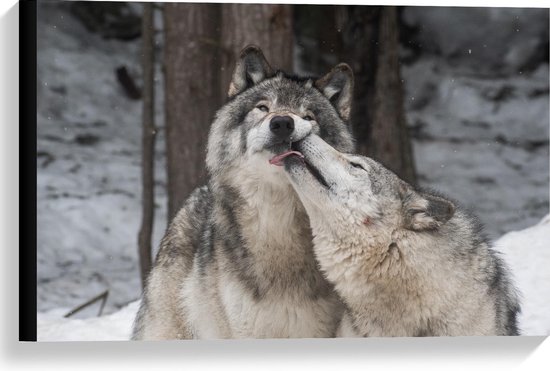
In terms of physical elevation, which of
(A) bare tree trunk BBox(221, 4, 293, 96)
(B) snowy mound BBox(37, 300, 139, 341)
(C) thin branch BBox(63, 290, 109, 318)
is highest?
(A) bare tree trunk BBox(221, 4, 293, 96)

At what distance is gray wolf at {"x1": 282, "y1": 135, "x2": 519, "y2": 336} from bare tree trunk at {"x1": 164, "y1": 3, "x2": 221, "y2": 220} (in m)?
0.70

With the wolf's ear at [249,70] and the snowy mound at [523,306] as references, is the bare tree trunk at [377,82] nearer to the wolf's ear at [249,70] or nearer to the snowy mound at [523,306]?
the wolf's ear at [249,70]

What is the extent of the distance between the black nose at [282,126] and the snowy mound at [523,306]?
1003 millimetres

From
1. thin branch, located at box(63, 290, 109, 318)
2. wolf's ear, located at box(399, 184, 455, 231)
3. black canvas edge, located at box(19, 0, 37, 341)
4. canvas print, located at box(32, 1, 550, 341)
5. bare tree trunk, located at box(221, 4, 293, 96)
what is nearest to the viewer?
wolf's ear, located at box(399, 184, 455, 231)

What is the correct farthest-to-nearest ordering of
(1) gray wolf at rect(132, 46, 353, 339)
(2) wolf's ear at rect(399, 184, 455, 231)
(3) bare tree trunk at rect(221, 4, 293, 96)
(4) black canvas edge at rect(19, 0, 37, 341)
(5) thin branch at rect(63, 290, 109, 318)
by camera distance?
(3) bare tree trunk at rect(221, 4, 293, 96), (5) thin branch at rect(63, 290, 109, 318), (4) black canvas edge at rect(19, 0, 37, 341), (1) gray wolf at rect(132, 46, 353, 339), (2) wolf's ear at rect(399, 184, 455, 231)

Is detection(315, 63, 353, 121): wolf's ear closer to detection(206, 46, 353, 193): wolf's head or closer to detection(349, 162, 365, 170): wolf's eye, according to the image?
detection(206, 46, 353, 193): wolf's head

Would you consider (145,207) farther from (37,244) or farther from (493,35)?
(493,35)

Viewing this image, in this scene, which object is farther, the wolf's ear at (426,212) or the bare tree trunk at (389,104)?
the bare tree trunk at (389,104)

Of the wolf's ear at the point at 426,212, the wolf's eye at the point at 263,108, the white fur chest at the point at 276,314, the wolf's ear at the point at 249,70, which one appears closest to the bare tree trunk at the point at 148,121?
the wolf's ear at the point at 249,70

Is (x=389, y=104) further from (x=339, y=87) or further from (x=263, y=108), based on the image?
(x=263, y=108)

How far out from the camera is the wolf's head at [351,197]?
3.27m

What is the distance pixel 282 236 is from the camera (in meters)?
3.49

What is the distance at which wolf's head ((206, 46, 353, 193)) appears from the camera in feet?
11.1

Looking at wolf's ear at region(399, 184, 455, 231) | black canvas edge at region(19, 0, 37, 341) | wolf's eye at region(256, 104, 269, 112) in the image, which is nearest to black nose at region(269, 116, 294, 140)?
wolf's eye at region(256, 104, 269, 112)
